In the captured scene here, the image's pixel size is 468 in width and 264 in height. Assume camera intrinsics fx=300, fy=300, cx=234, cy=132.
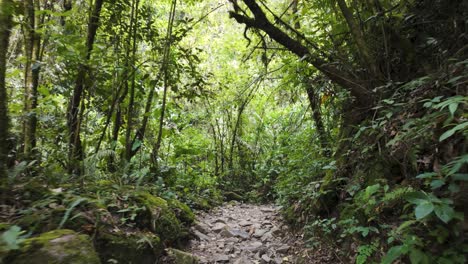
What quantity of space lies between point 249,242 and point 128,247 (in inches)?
87.3

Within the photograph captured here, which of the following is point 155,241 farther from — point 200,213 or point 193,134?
point 193,134

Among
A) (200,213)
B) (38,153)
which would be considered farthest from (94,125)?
(200,213)

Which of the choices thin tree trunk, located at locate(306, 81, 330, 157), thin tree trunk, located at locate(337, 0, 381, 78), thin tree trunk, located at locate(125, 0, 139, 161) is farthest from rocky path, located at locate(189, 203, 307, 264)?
thin tree trunk, located at locate(337, 0, 381, 78)

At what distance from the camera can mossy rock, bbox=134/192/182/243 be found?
3.53 m

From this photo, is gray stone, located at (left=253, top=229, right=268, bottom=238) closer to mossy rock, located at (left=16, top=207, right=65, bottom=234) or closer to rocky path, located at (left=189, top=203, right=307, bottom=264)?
rocky path, located at (left=189, top=203, right=307, bottom=264)

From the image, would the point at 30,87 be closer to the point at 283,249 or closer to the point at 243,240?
the point at 243,240

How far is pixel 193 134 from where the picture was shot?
8992mm

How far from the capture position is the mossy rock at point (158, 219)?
3526 mm

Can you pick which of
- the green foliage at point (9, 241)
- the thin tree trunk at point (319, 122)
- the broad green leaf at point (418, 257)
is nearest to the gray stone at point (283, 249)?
the thin tree trunk at point (319, 122)

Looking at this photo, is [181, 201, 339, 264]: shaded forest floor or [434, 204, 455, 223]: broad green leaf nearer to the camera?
[434, 204, 455, 223]: broad green leaf

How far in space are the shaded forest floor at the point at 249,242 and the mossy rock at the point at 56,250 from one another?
182 centimetres

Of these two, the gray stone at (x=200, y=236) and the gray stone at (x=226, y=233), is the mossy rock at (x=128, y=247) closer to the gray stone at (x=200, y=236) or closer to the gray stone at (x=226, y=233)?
the gray stone at (x=200, y=236)

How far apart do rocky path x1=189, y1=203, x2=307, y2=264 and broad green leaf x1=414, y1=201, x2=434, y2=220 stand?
2.27 metres

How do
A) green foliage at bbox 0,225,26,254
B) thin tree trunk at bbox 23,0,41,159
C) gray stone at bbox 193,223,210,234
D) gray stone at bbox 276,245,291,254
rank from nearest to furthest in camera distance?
1. green foliage at bbox 0,225,26,254
2. thin tree trunk at bbox 23,0,41,159
3. gray stone at bbox 276,245,291,254
4. gray stone at bbox 193,223,210,234
